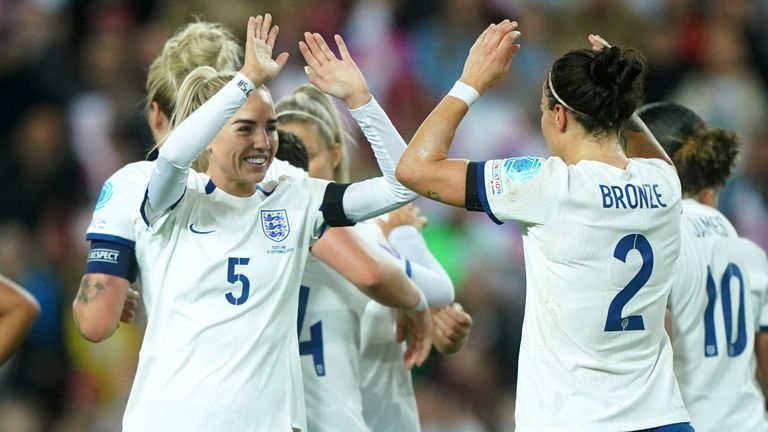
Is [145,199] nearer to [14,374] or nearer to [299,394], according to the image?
[299,394]

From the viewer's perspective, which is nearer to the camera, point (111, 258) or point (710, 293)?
point (111, 258)

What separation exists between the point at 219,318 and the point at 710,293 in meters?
1.98

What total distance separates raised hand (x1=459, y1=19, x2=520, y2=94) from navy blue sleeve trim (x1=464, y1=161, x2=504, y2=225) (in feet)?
0.99

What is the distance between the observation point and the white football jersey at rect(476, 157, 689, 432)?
3896mm

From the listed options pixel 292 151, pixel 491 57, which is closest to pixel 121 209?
pixel 292 151

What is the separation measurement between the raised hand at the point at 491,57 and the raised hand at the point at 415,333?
1.35 meters

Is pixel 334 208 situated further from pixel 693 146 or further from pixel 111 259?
pixel 693 146

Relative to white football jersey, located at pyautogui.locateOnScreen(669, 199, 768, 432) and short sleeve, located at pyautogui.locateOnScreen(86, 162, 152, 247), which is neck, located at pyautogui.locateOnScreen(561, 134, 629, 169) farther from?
short sleeve, located at pyautogui.locateOnScreen(86, 162, 152, 247)

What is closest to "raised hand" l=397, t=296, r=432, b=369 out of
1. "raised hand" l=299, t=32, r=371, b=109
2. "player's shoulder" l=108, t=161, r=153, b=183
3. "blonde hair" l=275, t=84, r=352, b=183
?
"blonde hair" l=275, t=84, r=352, b=183

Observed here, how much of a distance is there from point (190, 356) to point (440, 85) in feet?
21.8

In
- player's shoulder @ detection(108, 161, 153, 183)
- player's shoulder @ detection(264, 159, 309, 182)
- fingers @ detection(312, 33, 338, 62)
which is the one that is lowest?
player's shoulder @ detection(108, 161, 153, 183)

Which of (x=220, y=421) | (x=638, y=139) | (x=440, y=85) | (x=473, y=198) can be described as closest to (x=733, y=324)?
(x=638, y=139)

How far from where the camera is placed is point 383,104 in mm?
10281

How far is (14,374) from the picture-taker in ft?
30.9
